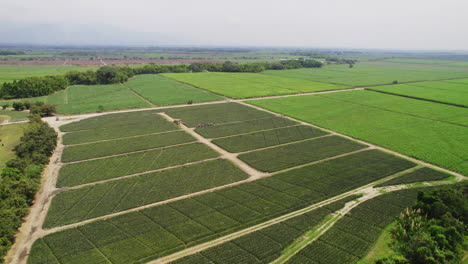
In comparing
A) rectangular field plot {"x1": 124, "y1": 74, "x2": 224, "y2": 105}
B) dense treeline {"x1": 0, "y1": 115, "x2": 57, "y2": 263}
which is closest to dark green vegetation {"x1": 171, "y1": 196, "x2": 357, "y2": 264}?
dense treeline {"x1": 0, "y1": 115, "x2": 57, "y2": 263}

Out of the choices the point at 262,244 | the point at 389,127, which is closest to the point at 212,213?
the point at 262,244

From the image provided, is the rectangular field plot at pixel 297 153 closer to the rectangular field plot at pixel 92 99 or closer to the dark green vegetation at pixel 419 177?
the dark green vegetation at pixel 419 177

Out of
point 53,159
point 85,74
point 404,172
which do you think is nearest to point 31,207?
point 53,159

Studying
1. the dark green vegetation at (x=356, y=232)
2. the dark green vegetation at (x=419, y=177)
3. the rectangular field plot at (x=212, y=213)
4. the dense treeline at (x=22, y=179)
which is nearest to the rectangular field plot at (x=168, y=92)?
the dense treeline at (x=22, y=179)

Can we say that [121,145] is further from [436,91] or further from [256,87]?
[436,91]

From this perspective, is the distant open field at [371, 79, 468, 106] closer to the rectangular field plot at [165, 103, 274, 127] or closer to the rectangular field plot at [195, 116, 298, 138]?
the rectangular field plot at [195, 116, 298, 138]

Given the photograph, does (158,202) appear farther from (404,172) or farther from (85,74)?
(85,74)
